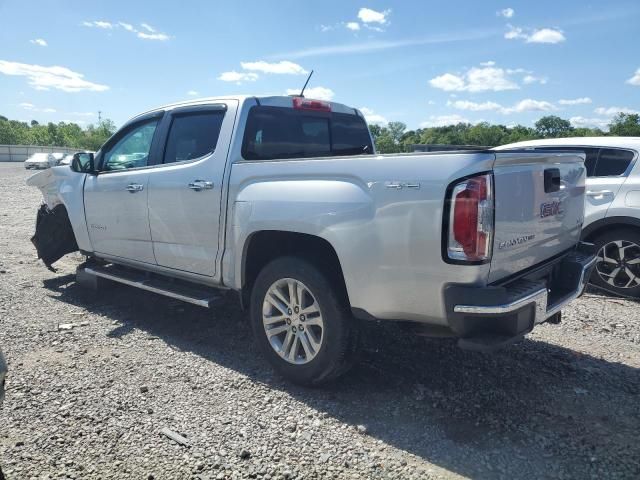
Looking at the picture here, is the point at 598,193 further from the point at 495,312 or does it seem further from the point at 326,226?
the point at 326,226

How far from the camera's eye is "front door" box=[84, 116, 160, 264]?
461cm

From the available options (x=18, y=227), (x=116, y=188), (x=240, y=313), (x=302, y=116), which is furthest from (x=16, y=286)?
(x=18, y=227)

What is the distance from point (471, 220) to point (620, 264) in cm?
392

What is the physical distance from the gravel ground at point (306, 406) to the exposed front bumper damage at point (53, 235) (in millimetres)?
1283

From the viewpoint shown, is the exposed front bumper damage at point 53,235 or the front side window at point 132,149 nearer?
the front side window at point 132,149

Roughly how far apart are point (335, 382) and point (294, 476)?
1.01 meters

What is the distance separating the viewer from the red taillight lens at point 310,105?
433 cm

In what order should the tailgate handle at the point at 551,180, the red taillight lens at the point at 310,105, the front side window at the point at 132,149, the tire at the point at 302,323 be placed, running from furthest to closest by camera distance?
the front side window at the point at 132,149 < the red taillight lens at the point at 310,105 < the tire at the point at 302,323 < the tailgate handle at the point at 551,180

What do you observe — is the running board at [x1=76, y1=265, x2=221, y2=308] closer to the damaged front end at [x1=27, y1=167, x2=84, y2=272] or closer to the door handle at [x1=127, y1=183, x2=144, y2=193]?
the damaged front end at [x1=27, y1=167, x2=84, y2=272]

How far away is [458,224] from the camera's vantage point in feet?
8.59

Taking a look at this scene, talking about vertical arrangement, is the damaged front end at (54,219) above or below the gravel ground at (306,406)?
above

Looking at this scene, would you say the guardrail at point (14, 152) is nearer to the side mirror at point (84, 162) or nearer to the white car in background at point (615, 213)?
the side mirror at point (84, 162)

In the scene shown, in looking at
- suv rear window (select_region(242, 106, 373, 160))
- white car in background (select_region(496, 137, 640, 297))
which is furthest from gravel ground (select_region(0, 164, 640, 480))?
suv rear window (select_region(242, 106, 373, 160))

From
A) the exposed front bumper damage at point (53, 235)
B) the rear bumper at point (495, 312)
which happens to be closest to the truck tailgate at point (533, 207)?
the rear bumper at point (495, 312)
